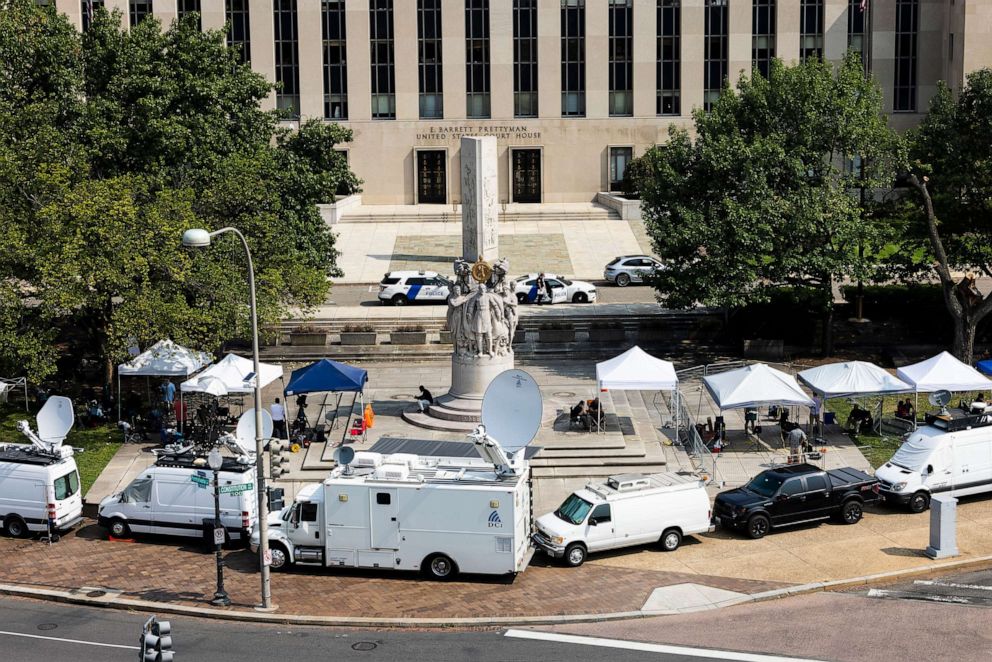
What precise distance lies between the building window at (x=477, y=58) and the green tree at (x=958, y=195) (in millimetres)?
41665

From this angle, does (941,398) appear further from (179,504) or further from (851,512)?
(179,504)

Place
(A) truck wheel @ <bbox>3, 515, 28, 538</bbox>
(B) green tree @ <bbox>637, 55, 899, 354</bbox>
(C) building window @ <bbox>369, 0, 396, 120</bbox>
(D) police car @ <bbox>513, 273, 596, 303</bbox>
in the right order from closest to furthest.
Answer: (A) truck wheel @ <bbox>3, 515, 28, 538</bbox>
(B) green tree @ <bbox>637, 55, 899, 354</bbox>
(D) police car @ <bbox>513, 273, 596, 303</bbox>
(C) building window @ <bbox>369, 0, 396, 120</bbox>

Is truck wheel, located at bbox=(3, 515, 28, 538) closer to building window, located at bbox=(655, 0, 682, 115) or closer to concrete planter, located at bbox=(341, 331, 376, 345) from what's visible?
concrete planter, located at bbox=(341, 331, 376, 345)

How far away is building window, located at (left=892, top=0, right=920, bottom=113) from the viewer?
279ft

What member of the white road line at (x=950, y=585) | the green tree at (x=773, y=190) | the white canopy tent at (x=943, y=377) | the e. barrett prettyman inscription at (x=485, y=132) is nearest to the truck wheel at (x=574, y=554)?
the white road line at (x=950, y=585)

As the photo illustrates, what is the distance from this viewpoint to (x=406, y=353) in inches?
1984

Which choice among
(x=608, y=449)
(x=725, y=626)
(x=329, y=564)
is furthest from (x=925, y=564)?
(x=329, y=564)

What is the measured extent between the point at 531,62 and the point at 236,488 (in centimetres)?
5962

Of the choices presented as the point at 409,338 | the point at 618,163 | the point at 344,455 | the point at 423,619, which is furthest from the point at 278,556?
the point at 618,163

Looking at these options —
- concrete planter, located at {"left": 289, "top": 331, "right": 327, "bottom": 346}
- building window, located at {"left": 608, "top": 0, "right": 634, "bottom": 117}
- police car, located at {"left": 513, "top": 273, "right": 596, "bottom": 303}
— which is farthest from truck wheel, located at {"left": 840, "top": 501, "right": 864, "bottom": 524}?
building window, located at {"left": 608, "top": 0, "right": 634, "bottom": 117}

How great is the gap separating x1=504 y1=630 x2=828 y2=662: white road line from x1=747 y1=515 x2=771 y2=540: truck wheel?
269 inches

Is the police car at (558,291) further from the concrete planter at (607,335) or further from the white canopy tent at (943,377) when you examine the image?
the white canopy tent at (943,377)

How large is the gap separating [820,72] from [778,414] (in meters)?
14.5

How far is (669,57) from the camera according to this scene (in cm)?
8600
